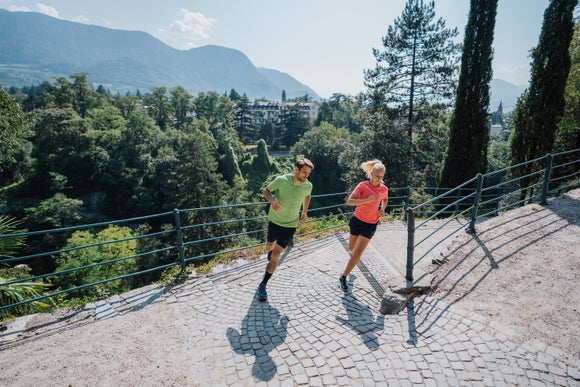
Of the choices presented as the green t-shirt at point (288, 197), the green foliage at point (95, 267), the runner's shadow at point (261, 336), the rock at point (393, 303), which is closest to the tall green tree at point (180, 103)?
the green foliage at point (95, 267)

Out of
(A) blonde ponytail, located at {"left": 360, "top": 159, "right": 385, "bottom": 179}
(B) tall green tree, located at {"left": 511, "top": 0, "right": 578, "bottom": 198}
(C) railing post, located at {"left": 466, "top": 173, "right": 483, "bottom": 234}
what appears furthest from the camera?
(B) tall green tree, located at {"left": 511, "top": 0, "right": 578, "bottom": 198}

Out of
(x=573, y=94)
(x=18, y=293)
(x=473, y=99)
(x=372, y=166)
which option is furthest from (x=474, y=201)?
(x=573, y=94)

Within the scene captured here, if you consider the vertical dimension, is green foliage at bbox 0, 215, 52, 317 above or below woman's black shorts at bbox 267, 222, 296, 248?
below

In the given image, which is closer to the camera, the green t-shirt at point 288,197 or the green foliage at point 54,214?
the green t-shirt at point 288,197

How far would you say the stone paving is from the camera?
288 cm

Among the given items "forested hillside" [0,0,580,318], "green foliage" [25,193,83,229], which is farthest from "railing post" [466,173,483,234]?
"green foliage" [25,193,83,229]

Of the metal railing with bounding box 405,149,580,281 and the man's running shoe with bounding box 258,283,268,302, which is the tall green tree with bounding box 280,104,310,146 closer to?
the metal railing with bounding box 405,149,580,281

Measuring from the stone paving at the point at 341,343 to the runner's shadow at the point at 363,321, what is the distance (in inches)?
0.5

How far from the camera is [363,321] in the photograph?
376cm

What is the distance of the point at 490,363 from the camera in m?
2.96

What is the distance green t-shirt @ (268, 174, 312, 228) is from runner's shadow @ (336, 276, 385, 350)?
138cm

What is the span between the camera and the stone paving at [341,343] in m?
2.88

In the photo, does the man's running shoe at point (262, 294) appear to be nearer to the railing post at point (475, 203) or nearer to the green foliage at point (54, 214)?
the railing post at point (475, 203)

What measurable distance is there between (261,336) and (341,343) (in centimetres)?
95
